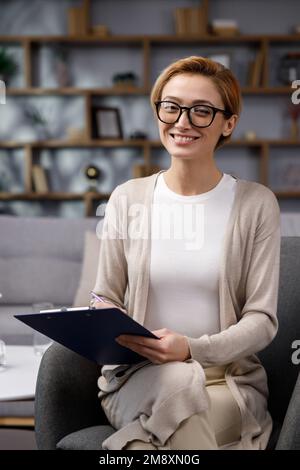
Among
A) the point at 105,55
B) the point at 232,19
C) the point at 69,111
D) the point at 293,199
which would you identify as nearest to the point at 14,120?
the point at 69,111

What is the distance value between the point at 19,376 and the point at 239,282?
2.27 ft

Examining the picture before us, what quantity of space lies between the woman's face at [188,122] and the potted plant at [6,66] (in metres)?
3.48

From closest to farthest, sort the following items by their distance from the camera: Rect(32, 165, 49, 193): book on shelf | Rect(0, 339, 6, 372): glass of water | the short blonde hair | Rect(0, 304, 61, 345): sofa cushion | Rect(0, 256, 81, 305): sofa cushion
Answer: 1. the short blonde hair
2. Rect(0, 339, 6, 372): glass of water
3. Rect(0, 304, 61, 345): sofa cushion
4. Rect(0, 256, 81, 305): sofa cushion
5. Rect(32, 165, 49, 193): book on shelf

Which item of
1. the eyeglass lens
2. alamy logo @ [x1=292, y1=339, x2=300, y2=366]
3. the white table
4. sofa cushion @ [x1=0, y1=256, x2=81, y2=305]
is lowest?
sofa cushion @ [x1=0, y1=256, x2=81, y2=305]

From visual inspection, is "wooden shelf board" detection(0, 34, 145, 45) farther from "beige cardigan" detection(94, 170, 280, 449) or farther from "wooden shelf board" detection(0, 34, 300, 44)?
"beige cardigan" detection(94, 170, 280, 449)

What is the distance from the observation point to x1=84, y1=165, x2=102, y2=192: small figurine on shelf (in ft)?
14.7

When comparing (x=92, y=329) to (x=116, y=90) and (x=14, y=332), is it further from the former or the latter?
(x=116, y=90)

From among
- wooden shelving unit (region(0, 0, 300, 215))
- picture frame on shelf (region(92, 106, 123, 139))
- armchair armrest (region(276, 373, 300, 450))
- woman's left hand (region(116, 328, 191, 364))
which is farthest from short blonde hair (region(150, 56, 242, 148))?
picture frame on shelf (region(92, 106, 123, 139))

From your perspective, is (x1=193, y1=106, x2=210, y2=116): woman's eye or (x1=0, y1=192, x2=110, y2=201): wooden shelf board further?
(x1=0, y1=192, x2=110, y2=201): wooden shelf board

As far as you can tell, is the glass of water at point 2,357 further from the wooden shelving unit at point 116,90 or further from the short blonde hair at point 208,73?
the wooden shelving unit at point 116,90

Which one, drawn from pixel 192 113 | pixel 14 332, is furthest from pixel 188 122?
pixel 14 332

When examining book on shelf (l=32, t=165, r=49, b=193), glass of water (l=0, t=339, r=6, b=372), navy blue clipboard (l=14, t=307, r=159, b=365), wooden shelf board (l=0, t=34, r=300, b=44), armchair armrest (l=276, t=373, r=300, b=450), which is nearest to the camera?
navy blue clipboard (l=14, t=307, r=159, b=365)

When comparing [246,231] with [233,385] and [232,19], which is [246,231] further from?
[232,19]

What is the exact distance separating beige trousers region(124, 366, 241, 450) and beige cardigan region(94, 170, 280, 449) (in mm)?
16
